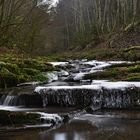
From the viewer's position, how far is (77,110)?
1103cm

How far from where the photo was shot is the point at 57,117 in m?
9.84

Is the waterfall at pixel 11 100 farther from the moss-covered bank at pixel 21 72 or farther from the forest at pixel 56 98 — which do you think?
the moss-covered bank at pixel 21 72

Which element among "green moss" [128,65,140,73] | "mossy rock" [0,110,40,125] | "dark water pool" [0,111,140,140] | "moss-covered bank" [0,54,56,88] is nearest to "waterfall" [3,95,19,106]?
"moss-covered bank" [0,54,56,88]

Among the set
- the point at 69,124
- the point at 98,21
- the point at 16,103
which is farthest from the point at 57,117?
the point at 98,21

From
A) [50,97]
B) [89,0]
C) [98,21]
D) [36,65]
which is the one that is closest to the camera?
[50,97]

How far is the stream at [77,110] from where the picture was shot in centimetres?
868

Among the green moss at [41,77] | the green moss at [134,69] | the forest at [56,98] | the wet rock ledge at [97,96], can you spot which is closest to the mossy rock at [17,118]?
the forest at [56,98]

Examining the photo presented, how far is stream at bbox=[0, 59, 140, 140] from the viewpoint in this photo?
28.5 ft

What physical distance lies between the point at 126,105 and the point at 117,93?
44cm

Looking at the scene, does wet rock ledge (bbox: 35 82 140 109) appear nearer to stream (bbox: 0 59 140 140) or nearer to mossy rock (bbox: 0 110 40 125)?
stream (bbox: 0 59 140 140)

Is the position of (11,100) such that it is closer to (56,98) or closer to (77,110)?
(56,98)

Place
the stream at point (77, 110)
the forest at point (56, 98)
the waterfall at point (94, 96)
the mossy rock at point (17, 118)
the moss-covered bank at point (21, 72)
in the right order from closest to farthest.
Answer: the forest at point (56, 98) → the stream at point (77, 110) → the mossy rock at point (17, 118) → the waterfall at point (94, 96) → the moss-covered bank at point (21, 72)

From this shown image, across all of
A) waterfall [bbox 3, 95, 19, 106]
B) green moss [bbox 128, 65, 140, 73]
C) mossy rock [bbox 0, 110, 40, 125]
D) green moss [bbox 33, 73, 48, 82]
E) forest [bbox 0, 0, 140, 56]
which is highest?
forest [bbox 0, 0, 140, 56]

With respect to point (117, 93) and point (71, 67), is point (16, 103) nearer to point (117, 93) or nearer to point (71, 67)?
point (117, 93)
